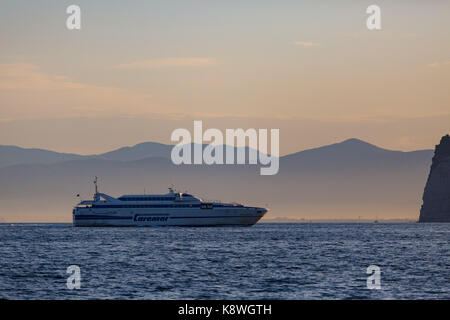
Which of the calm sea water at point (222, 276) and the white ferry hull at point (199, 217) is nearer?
the calm sea water at point (222, 276)

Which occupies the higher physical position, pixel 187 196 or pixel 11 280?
pixel 187 196

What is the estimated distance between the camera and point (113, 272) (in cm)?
5466

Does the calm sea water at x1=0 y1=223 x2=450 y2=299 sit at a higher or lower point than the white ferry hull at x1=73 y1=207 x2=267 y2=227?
lower

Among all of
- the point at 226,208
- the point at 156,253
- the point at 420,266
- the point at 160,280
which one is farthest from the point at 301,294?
the point at 226,208

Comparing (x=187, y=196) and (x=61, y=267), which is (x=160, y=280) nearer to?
(x=61, y=267)

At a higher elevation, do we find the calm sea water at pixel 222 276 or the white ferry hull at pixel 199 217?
the white ferry hull at pixel 199 217

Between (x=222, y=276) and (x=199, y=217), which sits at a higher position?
(x=199, y=217)

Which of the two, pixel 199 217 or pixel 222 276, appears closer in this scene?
pixel 222 276

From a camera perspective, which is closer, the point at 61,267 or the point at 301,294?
the point at 301,294

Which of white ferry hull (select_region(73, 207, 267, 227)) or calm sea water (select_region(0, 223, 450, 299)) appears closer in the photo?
calm sea water (select_region(0, 223, 450, 299))
